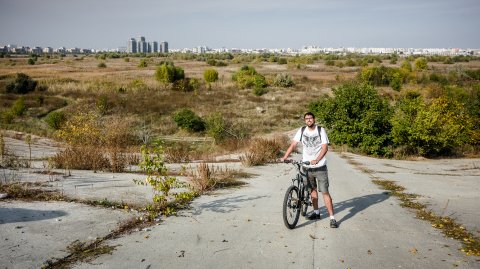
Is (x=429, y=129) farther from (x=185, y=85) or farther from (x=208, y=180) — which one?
(x=185, y=85)

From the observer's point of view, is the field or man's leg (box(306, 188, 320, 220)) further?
the field

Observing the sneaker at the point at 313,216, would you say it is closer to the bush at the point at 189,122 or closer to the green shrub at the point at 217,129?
the green shrub at the point at 217,129

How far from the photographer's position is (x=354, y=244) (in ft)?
19.9

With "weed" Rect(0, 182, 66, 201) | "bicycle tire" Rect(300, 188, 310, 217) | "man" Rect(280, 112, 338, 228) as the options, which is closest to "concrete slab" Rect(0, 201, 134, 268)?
"weed" Rect(0, 182, 66, 201)

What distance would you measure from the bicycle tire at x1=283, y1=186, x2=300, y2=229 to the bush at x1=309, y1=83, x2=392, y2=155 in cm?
1442

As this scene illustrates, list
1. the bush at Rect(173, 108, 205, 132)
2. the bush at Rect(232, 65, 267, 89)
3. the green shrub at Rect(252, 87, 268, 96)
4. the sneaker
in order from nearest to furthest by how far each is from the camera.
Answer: the sneaker, the bush at Rect(173, 108, 205, 132), the green shrub at Rect(252, 87, 268, 96), the bush at Rect(232, 65, 267, 89)

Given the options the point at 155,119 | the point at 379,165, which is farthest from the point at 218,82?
the point at 379,165

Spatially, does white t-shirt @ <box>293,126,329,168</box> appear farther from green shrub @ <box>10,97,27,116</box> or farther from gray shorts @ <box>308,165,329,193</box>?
green shrub @ <box>10,97,27,116</box>

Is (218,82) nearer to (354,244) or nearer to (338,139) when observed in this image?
(338,139)

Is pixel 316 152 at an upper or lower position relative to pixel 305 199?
upper

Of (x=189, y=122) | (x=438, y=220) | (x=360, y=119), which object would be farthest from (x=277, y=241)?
(x=189, y=122)

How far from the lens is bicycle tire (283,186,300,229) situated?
21.4ft

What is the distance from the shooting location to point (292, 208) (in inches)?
264

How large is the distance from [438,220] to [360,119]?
13.9m
